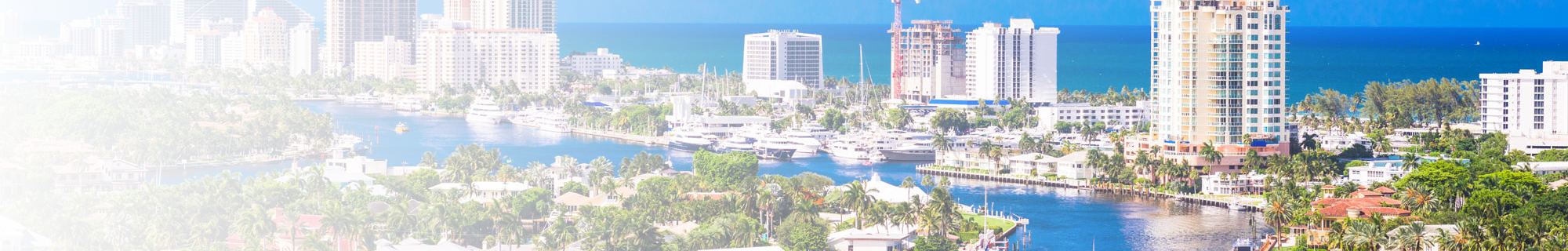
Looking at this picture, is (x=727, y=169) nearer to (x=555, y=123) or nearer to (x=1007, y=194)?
(x=1007, y=194)

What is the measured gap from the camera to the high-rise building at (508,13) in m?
104

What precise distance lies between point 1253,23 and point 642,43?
445ft

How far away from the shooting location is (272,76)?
340ft

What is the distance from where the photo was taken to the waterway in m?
39.8

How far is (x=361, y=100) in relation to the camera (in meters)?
95.4

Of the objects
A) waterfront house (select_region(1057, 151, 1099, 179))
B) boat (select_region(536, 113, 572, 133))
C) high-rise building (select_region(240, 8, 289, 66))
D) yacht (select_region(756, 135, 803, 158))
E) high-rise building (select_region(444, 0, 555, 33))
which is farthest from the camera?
high-rise building (select_region(240, 8, 289, 66))

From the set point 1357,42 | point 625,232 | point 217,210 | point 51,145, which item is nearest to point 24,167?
point 51,145

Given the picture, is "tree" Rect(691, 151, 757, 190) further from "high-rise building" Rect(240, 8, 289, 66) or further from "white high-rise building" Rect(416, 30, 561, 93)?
"high-rise building" Rect(240, 8, 289, 66)

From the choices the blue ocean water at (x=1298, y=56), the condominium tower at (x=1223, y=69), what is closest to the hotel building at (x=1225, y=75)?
the condominium tower at (x=1223, y=69)

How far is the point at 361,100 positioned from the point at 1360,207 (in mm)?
64088

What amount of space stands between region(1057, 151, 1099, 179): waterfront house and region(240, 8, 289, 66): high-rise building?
76762 millimetres

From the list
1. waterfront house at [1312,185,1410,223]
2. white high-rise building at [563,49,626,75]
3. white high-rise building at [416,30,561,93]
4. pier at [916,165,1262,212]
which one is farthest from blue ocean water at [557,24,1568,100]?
waterfront house at [1312,185,1410,223]

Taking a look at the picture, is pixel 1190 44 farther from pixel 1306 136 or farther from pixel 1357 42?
pixel 1357 42

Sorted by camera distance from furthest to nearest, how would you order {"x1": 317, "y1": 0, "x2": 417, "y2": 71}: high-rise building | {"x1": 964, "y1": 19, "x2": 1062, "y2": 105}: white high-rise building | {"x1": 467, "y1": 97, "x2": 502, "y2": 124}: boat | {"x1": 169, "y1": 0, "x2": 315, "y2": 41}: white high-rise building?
{"x1": 169, "y1": 0, "x2": 315, "y2": 41}: white high-rise building
{"x1": 317, "y1": 0, "x2": 417, "y2": 71}: high-rise building
{"x1": 467, "y1": 97, "x2": 502, "y2": 124}: boat
{"x1": 964, "y1": 19, "x2": 1062, "y2": 105}: white high-rise building
